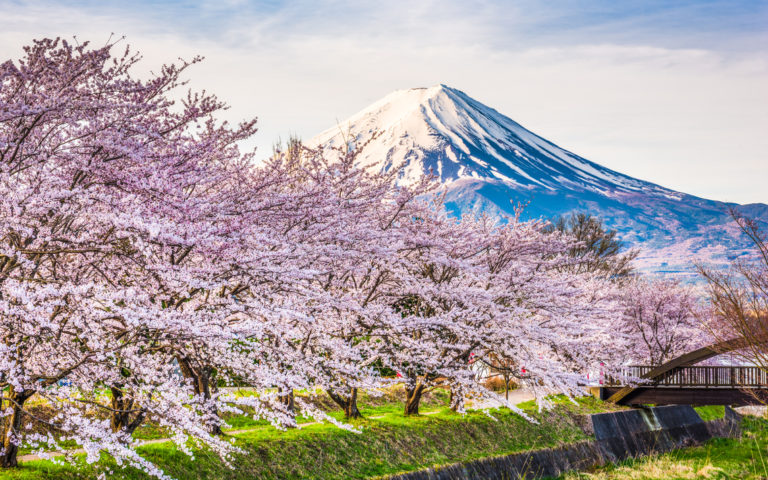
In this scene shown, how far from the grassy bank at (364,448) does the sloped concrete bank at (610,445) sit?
1.16ft

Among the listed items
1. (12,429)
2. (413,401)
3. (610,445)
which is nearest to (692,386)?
(610,445)

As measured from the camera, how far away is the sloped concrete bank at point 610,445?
18719 millimetres

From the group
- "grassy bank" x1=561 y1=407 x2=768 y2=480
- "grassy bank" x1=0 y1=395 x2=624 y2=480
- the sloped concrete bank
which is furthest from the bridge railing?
"grassy bank" x1=0 y1=395 x2=624 y2=480

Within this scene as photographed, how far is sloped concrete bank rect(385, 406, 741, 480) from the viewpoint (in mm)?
18719

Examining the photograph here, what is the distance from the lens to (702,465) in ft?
82.1

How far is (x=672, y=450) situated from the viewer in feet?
91.6

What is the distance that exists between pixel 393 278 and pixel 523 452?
7579 millimetres

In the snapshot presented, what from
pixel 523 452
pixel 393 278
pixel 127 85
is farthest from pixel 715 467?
pixel 127 85

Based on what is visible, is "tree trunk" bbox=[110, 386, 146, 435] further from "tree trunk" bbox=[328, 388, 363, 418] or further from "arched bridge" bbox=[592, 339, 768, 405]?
"arched bridge" bbox=[592, 339, 768, 405]

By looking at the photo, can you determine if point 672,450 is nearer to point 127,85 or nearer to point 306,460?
point 306,460

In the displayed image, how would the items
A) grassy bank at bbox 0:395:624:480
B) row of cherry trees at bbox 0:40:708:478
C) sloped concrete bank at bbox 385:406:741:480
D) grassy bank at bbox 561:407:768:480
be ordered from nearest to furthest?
row of cherry trees at bbox 0:40:708:478, grassy bank at bbox 0:395:624:480, sloped concrete bank at bbox 385:406:741:480, grassy bank at bbox 561:407:768:480

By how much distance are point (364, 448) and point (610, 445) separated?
1299 cm

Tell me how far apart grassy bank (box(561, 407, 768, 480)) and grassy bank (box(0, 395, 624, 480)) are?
6.20 feet

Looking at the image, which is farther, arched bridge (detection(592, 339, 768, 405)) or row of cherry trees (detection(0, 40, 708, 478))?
arched bridge (detection(592, 339, 768, 405))
